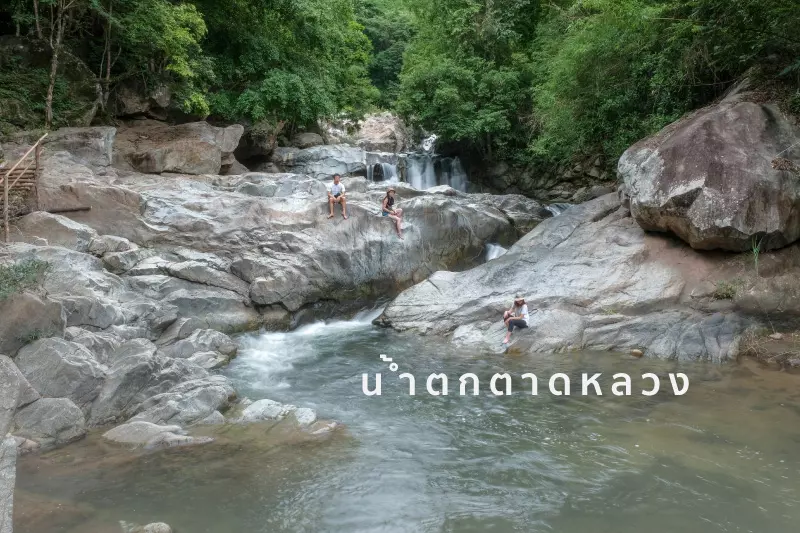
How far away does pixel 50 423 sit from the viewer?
22.6ft

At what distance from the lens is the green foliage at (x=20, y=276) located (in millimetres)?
7465

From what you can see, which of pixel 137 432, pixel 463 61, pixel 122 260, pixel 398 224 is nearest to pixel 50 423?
pixel 137 432

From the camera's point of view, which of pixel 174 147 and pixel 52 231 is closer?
pixel 52 231

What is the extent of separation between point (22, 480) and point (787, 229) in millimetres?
12406

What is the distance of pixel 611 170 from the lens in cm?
1964

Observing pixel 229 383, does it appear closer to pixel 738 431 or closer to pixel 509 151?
pixel 738 431

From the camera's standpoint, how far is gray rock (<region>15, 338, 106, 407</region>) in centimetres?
738

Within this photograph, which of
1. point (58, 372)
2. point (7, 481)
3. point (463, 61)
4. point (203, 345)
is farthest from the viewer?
point (463, 61)

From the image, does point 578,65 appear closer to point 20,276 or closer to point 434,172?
point 434,172

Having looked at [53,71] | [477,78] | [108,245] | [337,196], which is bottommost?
[108,245]

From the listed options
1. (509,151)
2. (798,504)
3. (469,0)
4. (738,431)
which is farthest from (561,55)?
(798,504)

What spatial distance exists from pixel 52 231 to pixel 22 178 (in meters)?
1.38

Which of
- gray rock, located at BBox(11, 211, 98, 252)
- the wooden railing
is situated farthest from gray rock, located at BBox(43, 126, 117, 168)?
gray rock, located at BBox(11, 211, 98, 252)

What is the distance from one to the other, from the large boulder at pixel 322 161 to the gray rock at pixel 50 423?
14452mm
